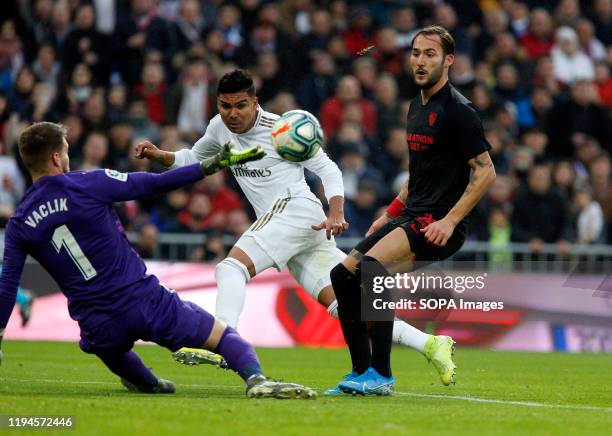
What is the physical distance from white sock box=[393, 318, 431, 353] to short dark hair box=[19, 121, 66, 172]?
2.82m

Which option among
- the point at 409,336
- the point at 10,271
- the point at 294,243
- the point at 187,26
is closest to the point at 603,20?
the point at 187,26

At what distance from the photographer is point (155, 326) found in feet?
24.5

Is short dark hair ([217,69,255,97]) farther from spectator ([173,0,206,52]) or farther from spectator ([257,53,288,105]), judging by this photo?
spectator ([173,0,206,52])

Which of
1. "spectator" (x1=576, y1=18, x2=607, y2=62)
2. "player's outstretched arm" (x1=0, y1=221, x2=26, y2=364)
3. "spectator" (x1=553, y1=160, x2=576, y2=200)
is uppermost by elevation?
"spectator" (x1=576, y1=18, x2=607, y2=62)

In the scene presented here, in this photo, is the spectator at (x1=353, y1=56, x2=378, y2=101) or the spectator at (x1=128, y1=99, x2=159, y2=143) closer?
the spectator at (x1=128, y1=99, x2=159, y2=143)

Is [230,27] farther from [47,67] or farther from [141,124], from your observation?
[47,67]

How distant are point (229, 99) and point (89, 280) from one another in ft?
7.59

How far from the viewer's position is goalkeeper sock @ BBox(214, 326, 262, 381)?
754cm

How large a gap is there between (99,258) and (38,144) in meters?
0.78

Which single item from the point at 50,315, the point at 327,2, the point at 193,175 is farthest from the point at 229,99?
the point at 327,2

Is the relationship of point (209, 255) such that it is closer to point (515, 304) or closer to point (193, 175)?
point (515, 304)

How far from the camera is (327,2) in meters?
19.8

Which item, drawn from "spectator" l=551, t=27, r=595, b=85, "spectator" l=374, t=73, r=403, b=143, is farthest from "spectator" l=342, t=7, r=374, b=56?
"spectator" l=551, t=27, r=595, b=85

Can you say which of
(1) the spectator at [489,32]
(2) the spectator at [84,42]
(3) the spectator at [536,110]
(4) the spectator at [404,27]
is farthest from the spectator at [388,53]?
(2) the spectator at [84,42]
